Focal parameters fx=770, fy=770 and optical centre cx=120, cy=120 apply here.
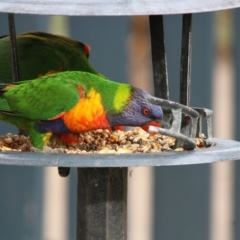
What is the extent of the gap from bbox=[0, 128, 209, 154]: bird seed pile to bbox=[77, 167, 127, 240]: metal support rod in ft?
0.32

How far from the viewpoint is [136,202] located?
5203mm

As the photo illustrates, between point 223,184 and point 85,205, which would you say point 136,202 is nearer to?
point 223,184

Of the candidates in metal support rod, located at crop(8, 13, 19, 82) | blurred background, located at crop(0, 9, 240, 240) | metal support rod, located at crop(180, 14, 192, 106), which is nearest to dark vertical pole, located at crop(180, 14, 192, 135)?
metal support rod, located at crop(180, 14, 192, 106)

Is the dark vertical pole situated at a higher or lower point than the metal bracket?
higher

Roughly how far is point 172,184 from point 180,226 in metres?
0.30

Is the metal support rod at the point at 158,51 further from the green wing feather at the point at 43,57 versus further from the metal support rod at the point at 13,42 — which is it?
the green wing feather at the point at 43,57

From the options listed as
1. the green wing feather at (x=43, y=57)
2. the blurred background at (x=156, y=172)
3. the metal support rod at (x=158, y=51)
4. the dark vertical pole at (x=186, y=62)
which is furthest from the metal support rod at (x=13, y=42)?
the blurred background at (x=156, y=172)

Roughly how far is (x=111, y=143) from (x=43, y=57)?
796mm

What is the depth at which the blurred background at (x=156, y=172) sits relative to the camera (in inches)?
200

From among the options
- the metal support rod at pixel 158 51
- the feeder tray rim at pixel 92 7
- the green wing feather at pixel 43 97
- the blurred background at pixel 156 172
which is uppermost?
the feeder tray rim at pixel 92 7

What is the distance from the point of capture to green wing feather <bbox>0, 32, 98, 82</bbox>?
152 inches

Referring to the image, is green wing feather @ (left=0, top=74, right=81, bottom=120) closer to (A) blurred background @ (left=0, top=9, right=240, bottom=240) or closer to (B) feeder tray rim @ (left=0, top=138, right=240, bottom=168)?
(B) feeder tray rim @ (left=0, top=138, right=240, bottom=168)

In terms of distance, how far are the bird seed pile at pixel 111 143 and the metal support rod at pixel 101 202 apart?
10 cm

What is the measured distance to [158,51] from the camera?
125 inches
